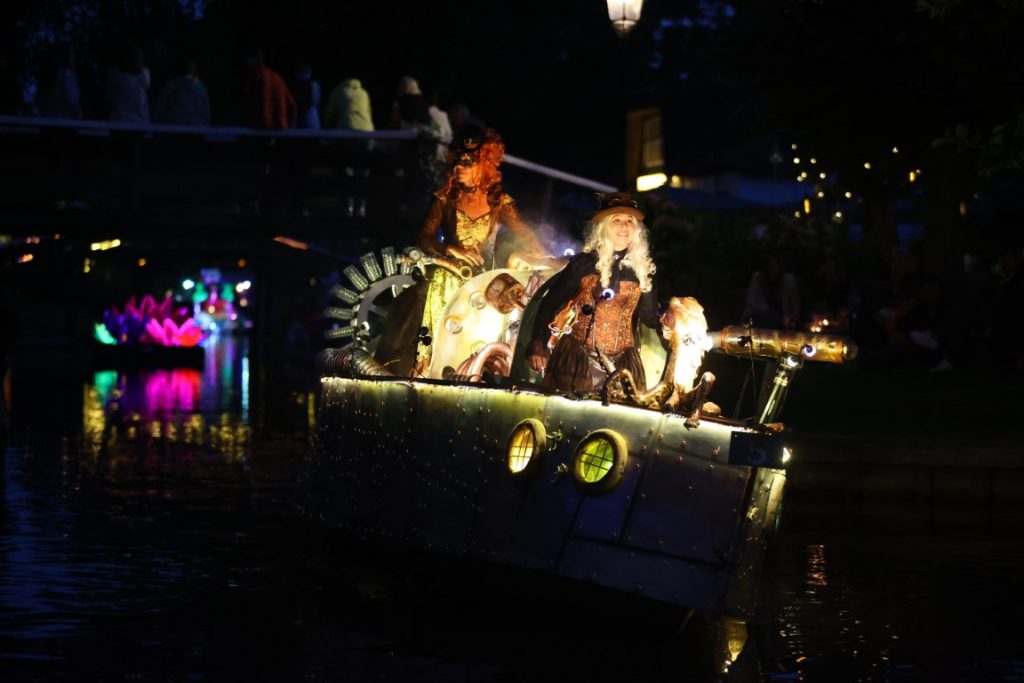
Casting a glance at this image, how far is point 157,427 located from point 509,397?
46.4ft

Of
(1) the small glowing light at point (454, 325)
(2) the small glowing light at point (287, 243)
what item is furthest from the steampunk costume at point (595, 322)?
(2) the small glowing light at point (287, 243)

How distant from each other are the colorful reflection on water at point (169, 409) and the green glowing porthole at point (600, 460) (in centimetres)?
1058

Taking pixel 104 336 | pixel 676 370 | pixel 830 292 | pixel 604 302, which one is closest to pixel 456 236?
pixel 604 302

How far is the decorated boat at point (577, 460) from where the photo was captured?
10922 millimetres

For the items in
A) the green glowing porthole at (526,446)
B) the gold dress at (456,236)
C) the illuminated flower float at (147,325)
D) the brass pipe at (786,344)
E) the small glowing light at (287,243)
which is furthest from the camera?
the illuminated flower float at (147,325)

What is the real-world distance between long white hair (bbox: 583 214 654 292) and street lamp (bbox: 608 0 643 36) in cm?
878

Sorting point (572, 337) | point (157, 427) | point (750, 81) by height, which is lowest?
point (157, 427)

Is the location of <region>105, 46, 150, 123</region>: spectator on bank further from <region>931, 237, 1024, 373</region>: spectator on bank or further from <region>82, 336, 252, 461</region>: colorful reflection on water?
<region>931, 237, 1024, 373</region>: spectator on bank

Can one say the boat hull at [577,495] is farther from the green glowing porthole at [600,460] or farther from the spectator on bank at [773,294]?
the spectator on bank at [773,294]

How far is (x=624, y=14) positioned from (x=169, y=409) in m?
11.0

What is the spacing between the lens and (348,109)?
112 ft

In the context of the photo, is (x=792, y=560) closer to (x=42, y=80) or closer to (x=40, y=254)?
(x=40, y=254)

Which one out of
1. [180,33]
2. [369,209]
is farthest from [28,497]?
[180,33]

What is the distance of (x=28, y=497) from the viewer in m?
17.5
